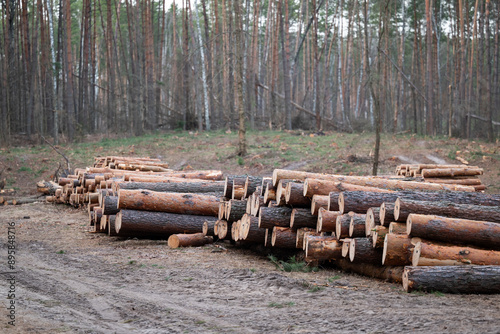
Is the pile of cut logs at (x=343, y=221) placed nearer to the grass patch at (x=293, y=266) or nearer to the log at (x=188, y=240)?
the log at (x=188, y=240)

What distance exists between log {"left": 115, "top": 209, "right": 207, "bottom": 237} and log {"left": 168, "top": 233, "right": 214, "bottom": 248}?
1.13ft

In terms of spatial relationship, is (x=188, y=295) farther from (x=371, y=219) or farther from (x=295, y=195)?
(x=371, y=219)

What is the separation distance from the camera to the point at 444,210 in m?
5.97

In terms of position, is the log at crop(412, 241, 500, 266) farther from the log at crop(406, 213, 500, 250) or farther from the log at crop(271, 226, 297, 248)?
the log at crop(271, 226, 297, 248)

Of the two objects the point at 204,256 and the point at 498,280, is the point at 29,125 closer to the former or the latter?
the point at 204,256

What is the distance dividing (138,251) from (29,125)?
23412 millimetres

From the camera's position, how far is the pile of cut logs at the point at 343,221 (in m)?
5.46

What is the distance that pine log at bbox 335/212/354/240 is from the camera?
645 cm

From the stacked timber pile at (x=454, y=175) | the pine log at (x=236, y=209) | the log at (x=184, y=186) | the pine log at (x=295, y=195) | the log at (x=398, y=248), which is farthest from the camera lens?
the stacked timber pile at (x=454, y=175)

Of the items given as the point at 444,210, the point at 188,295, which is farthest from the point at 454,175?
the point at 188,295

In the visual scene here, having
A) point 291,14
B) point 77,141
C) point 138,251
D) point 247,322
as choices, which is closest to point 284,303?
point 247,322

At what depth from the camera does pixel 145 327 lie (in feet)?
14.3

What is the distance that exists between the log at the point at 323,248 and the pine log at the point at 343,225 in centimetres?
16

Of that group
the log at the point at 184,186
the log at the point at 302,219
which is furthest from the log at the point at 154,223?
the log at the point at 302,219
